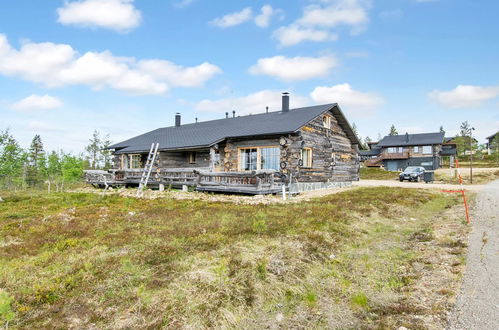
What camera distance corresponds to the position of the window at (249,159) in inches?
848

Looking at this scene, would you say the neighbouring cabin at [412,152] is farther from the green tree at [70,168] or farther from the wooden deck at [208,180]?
the green tree at [70,168]

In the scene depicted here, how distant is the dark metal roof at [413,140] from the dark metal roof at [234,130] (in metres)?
37.3

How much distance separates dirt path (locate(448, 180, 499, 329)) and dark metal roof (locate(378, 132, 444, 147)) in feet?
181

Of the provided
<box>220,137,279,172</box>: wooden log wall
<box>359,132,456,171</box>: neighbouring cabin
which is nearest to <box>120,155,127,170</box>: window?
<box>220,137,279,172</box>: wooden log wall

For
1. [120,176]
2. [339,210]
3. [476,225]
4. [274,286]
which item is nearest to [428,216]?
[476,225]

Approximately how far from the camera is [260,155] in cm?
2123

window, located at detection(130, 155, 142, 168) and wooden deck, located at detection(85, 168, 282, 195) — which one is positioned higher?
window, located at detection(130, 155, 142, 168)

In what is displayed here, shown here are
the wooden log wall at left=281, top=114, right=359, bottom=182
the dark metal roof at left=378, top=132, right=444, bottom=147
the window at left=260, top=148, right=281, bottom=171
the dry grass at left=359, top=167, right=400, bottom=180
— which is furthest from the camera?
the dark metal roof at left=378, top=132, right=444, bottom=147

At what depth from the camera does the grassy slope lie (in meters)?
4.30

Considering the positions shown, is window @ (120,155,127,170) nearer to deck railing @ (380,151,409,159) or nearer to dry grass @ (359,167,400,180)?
dry grass @ (359,167,400,180)

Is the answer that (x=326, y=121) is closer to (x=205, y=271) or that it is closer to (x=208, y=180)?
(x=208, y=180)

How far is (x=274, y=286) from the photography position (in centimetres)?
526

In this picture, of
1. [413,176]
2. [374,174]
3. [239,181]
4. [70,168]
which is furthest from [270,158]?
[374,174]

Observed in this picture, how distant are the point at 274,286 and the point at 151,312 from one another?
6.74ft
